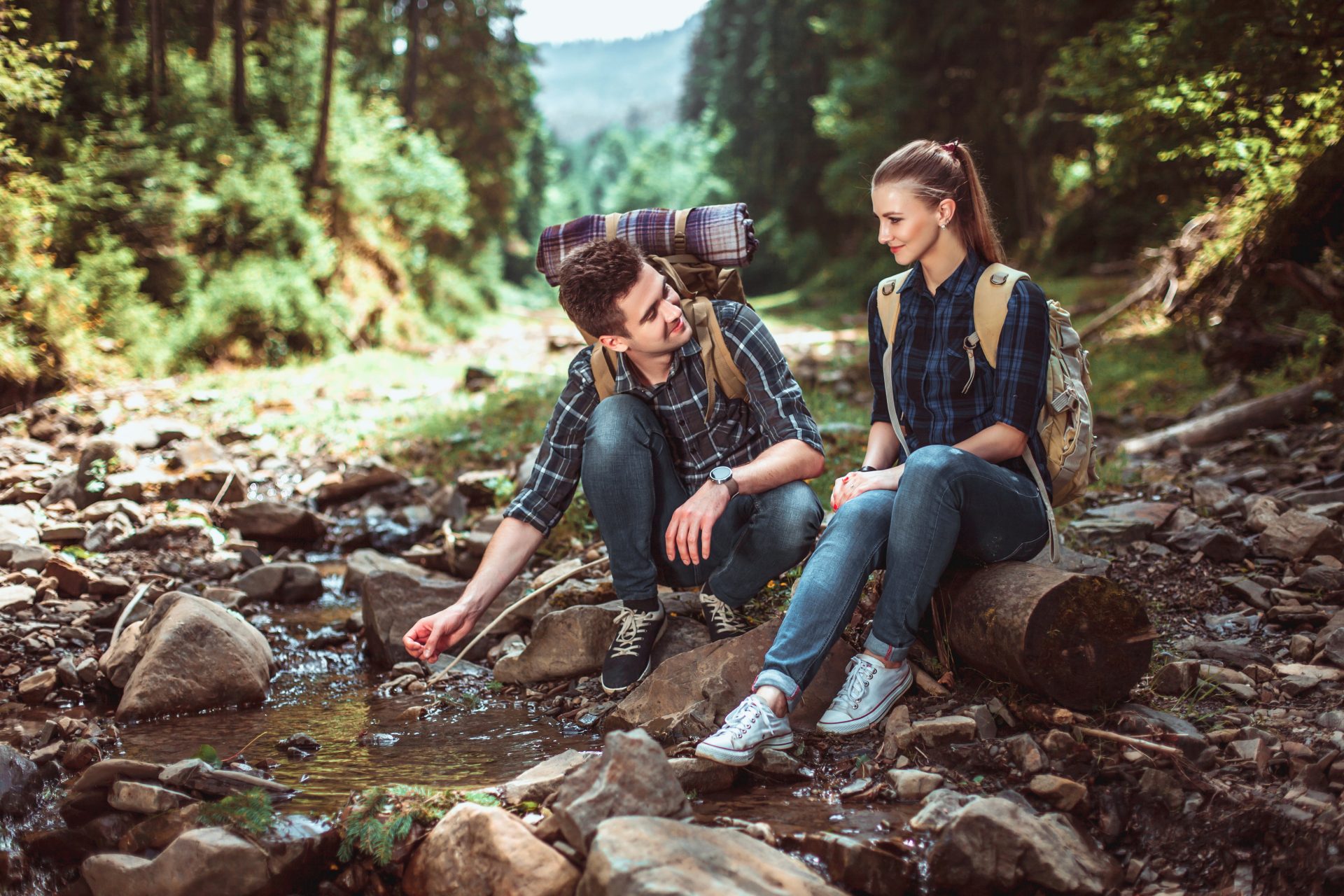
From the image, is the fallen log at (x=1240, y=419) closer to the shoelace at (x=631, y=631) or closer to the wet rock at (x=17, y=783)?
the shoelace at (x=631, y=631)

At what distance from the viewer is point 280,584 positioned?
204 inches

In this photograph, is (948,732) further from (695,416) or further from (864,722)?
(695,416)

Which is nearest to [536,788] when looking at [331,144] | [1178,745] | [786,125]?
[1178,745]

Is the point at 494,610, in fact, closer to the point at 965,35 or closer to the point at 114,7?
the point at 114,7

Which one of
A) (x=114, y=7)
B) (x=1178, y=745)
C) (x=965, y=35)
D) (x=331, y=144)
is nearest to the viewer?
(x=1178, y=745)

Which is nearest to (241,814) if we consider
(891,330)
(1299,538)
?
(891,330)

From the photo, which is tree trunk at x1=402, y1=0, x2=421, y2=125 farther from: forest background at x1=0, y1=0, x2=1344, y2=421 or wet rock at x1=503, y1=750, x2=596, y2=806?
wet rock at x1=503, y1=750, x2=596, y2=806

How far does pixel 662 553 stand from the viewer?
3430 millimetres

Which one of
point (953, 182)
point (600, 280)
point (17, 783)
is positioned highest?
point (953, 182)

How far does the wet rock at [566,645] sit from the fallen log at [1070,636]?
4.88 feet

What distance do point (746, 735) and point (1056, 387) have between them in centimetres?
137

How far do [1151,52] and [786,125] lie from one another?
21603mm

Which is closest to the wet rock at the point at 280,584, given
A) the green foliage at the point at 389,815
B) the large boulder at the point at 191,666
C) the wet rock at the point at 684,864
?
the large boulder at the point at 191,666

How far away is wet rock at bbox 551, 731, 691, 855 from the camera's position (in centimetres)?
223
